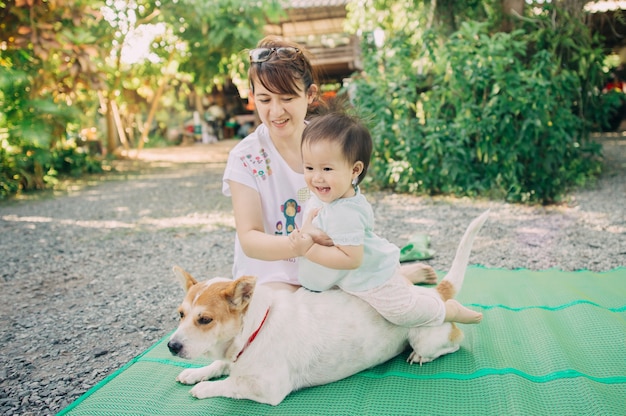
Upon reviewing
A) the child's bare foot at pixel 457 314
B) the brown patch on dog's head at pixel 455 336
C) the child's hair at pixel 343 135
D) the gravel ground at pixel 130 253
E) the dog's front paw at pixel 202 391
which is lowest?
the gravel ground at pixel 130 253

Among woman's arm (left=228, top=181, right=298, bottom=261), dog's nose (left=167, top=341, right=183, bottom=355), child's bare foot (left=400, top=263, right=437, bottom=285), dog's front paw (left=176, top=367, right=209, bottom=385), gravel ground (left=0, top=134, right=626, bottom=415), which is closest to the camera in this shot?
dog's nose (left=167, top=341, right=183, bottom=355)

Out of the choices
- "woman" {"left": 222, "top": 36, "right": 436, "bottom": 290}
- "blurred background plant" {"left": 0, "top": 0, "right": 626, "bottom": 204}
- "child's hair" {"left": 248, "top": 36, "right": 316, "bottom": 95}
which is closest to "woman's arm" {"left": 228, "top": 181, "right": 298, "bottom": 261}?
"woman" {"left": 222, "top": 36, "right": 436, "bottom": 290}

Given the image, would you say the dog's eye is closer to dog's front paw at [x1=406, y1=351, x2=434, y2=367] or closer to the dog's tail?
dog's front paw at [x1=406, y1=351, x2=434, y2=367]

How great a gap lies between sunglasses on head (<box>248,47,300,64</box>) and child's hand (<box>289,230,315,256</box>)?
0.92 meters

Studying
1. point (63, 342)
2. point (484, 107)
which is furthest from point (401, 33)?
point (63, 342)

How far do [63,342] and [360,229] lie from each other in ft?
6.98

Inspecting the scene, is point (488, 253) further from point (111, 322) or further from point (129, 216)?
point (129, 216)

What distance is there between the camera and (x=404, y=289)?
2.15m

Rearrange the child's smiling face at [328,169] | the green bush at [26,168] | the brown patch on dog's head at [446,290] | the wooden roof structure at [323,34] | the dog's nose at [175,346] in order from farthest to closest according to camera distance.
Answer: the wooden roof structure at [323,34] → the green bush at [26,168] → the brown patch on dog's head at [446,290] → the child's smiling face at [328,169] → the dog's nose at [175,346]

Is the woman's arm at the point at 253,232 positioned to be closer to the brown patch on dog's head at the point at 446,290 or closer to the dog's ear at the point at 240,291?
the dog's ear at the point at 240,291

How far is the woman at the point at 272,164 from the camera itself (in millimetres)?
2328

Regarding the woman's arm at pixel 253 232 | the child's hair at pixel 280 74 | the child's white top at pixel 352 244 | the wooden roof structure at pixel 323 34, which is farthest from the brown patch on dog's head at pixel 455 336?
the wooden roof structure at pixel 323 34

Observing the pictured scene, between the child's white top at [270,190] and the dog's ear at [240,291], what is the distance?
1.81 feet

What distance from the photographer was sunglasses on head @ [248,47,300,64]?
2.36m
